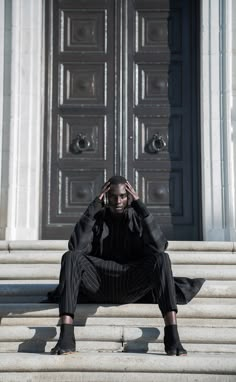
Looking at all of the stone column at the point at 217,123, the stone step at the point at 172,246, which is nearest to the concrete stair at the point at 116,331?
the stone step at the point at 172,246

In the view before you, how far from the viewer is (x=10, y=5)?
8031mm

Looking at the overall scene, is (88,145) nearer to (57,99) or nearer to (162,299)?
(57,99)

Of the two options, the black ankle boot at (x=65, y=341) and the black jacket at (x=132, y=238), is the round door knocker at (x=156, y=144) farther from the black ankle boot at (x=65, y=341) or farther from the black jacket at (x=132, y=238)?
the black ankle boot at (x=65, y=341)

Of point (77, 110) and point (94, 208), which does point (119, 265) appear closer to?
point (94, 208)

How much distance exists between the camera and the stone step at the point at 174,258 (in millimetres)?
6824

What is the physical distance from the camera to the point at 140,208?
557cm

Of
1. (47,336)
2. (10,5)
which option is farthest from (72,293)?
(10,5)

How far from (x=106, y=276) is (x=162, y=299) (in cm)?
59

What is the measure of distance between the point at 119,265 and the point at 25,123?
3.10m

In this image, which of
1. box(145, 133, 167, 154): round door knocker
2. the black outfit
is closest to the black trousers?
the black outfit

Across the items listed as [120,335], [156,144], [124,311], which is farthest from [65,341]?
[156,144]

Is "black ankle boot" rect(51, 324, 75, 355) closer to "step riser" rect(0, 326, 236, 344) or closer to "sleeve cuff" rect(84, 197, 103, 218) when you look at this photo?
"step riser" rect(0, 326, 236, 344)

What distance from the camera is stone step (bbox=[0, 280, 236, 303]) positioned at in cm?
587

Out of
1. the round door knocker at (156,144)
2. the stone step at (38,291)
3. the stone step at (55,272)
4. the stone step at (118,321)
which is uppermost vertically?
the round door knocker at (156,144)
